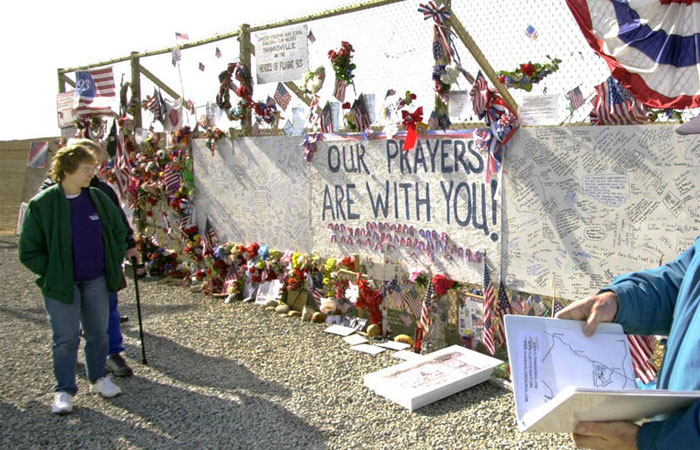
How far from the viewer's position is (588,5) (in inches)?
171

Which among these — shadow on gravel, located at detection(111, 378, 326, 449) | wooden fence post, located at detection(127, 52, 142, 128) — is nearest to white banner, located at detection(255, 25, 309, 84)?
wooden fence post, located at detection(127, 52, 142, 128)

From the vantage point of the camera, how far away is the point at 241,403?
4449 millimetres

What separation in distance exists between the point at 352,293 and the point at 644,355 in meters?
2.76

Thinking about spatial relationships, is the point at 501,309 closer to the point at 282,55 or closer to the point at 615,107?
the point at 615,107

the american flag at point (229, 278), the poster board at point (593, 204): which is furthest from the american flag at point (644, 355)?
the american flag at point (229, 278)

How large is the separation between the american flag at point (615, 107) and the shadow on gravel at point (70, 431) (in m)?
3.75

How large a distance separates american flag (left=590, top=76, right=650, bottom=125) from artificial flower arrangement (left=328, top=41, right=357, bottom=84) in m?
2.49

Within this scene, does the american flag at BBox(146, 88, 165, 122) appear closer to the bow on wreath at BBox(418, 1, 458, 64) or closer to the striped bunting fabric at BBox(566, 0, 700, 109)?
the bow on wreath at BBox(418, 1, 458, 64)

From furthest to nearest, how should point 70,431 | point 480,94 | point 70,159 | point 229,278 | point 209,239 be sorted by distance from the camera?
1. point 209,239
2. point 229,278
3. point 480,94
4. point 70,159
5. point 70,431

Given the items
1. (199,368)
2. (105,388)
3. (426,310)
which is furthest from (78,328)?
(426,310)

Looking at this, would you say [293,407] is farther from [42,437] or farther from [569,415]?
[569,415]

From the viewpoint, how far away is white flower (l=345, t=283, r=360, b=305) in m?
6.05

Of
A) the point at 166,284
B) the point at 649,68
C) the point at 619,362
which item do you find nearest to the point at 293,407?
the point at 619,362

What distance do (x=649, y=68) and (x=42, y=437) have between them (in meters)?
4.77
